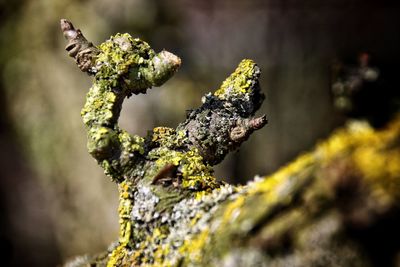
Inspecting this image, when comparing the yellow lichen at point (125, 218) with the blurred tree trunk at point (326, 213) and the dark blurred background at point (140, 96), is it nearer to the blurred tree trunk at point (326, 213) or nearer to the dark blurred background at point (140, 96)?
the blurred tree trunk at point (326, 213)

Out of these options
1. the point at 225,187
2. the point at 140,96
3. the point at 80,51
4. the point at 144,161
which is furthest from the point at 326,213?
the point at 140,96

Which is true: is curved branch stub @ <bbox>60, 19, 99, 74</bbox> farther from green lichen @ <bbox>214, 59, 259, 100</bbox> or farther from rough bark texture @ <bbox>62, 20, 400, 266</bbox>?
green lichen @ <bbox>214, 59, 259, 100</bbox>

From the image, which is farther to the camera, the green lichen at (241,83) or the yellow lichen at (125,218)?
the green lichen at (241,83)

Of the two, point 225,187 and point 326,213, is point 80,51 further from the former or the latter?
point 326,213

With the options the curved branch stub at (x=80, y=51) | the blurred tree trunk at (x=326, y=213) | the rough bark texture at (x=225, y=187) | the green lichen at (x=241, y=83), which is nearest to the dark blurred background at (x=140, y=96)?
the green lichen at (x=241, y=83)

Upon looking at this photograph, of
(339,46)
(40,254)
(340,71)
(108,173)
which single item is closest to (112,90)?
(108,173)

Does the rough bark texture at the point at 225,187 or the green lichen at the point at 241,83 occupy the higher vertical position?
the green lichen at the point at 241,83
